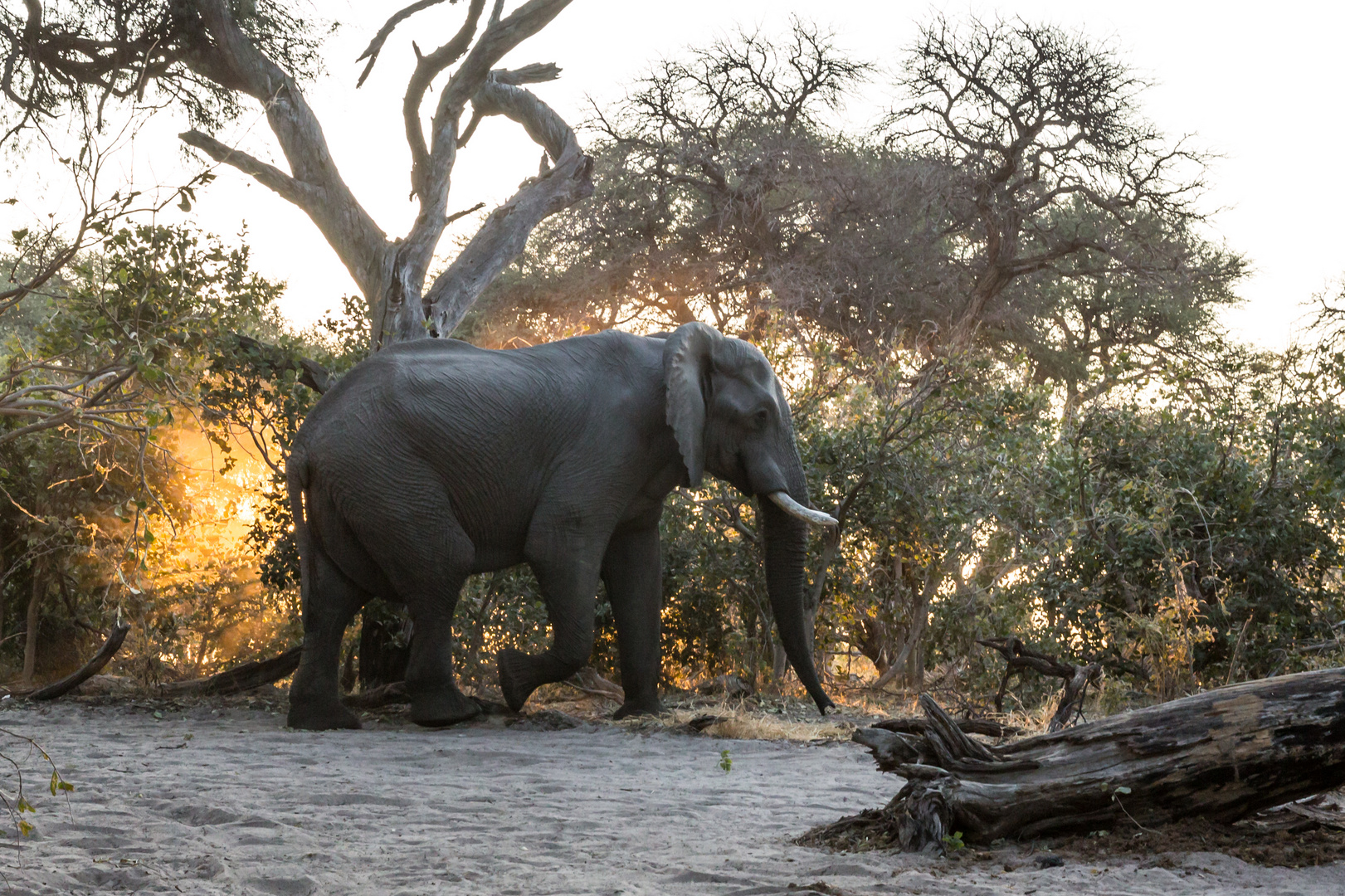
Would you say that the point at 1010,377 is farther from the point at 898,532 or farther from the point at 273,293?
the point at 273,293

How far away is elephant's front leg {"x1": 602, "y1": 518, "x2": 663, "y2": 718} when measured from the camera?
8617mm

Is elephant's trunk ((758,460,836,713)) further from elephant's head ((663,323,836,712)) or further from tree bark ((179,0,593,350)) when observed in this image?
tree bark ((179,0,593,350))

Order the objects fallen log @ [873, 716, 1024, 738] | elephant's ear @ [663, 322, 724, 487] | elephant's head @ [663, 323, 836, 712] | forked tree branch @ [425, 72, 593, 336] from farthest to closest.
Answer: forked tree branch @ [425, 72, 593, 336], elephant's head @ [663, 323, 836, 712], elephant's ear @ [663, 322, 724, 487], fallen log @ [873, 716, 1024, 738]

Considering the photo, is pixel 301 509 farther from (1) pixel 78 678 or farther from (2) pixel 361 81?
(2) pixel 361 81

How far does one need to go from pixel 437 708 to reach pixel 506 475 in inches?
55.4

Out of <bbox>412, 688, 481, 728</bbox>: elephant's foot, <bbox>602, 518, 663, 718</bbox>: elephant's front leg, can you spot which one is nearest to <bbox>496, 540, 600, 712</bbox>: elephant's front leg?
<bbox>412, 688, 481, 728</bbox>: elephant's foot

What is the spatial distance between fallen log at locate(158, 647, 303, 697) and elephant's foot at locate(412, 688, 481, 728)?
1775mm

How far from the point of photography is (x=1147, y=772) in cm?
461

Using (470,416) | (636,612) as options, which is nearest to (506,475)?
(470,416)

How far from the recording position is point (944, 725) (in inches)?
194

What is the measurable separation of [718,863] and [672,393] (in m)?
3.99

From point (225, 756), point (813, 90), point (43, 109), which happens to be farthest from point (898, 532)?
point (813, 90)

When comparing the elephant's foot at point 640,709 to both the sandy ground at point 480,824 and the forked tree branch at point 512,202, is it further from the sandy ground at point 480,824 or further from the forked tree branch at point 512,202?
the forked tree branch at point 512,202

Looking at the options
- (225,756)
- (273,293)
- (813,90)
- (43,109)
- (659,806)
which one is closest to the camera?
(659,806)
